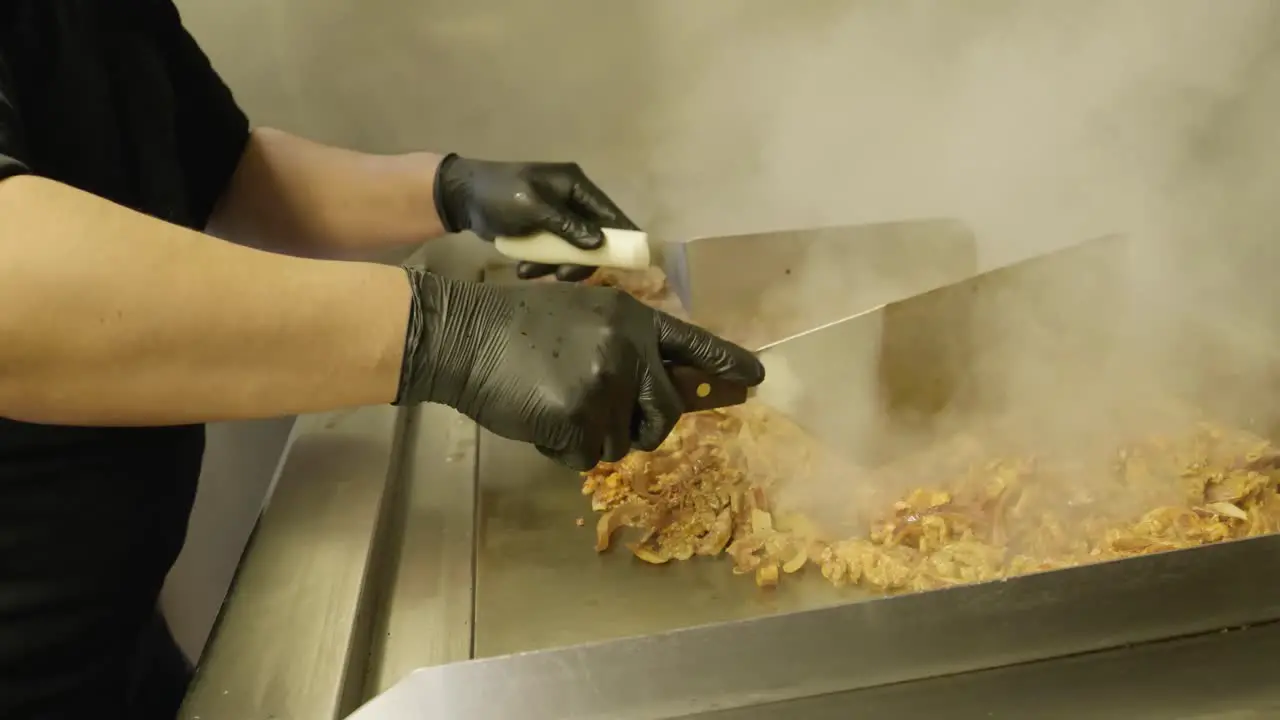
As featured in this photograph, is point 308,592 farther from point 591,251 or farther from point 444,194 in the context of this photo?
point 444,194

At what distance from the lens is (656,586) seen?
750 mm

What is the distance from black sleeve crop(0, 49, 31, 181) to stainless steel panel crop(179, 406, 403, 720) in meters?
0.35

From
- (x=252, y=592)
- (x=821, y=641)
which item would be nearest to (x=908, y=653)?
(x=821, y=641)

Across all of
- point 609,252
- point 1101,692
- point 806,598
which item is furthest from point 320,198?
point 1101,692

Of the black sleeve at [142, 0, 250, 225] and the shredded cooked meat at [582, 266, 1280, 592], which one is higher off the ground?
the black sleeve at [142, 0, 250, 225]

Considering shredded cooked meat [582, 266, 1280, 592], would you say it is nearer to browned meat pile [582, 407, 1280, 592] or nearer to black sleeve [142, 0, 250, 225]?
→ browned meat pile [582, 407, 1280, 592]

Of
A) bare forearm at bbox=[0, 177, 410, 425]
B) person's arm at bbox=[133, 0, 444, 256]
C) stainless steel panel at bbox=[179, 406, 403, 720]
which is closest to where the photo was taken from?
bare forearm at bbox=[0, 177, 410, 425]

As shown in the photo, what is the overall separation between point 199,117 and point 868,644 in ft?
2.83

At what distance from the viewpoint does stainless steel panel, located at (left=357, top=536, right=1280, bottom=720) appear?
552mm

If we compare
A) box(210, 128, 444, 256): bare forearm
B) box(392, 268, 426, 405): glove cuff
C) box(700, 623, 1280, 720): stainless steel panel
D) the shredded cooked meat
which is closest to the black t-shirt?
box(210, 128, 444, 256): bare forearm

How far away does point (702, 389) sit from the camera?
0.76 m

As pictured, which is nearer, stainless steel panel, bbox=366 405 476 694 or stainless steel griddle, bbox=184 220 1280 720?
stainless steel griddle, bbox=184 220 1280 720

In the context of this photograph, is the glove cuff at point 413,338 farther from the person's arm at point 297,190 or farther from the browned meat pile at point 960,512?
the person's arm at point 297,190

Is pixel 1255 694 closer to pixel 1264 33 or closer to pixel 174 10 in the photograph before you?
pixel 1264 33
